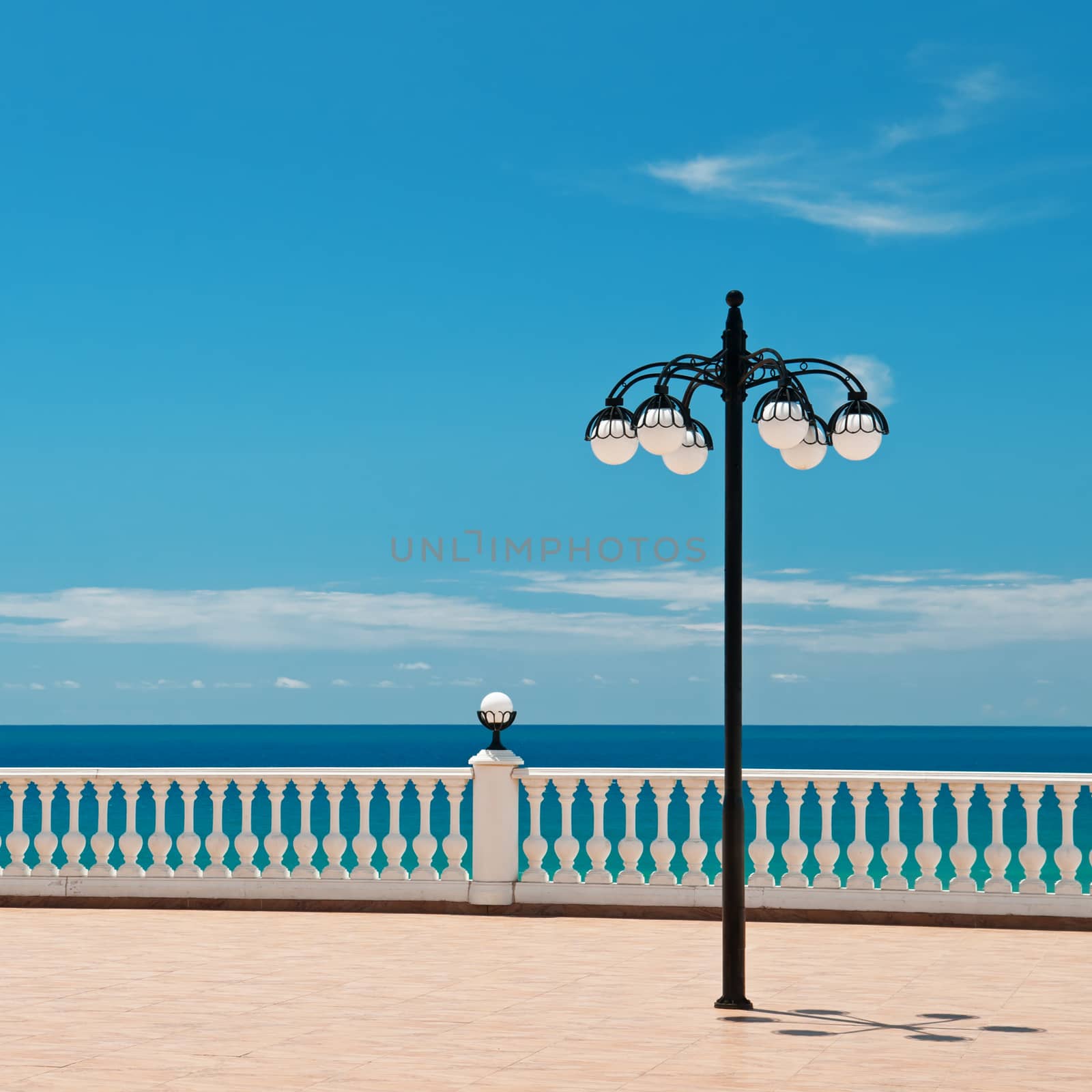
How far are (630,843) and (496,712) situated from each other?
4.95 feet

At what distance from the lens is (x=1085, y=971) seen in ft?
32.0

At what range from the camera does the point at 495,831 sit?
1238 centimetres

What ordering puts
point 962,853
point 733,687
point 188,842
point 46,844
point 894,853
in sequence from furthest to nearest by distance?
point 46,844 < point 188,842 < point 894,853 < point 962,853 < point 733,687

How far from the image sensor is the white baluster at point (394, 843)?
12.5 meters

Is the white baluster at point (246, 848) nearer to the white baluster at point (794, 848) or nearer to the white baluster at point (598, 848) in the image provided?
Answer: the white baluster at point (598, 848)

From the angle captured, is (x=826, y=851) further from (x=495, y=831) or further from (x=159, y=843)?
(x=159, y=843)

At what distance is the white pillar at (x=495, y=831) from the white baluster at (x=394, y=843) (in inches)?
24.5

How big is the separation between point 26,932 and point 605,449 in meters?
6.02

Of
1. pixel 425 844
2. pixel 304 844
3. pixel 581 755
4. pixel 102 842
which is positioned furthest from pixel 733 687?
pixel 581 755

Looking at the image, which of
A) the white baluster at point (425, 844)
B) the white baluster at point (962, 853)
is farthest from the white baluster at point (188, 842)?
the white baluster at point (962, 853)

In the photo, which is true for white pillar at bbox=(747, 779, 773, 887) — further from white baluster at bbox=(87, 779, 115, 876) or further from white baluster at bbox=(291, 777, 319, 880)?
white baluster at bbox=(87, 779, 115, 876)

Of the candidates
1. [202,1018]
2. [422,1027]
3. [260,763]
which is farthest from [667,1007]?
[260,763]

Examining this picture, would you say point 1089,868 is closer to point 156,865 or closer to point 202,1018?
point 156,865

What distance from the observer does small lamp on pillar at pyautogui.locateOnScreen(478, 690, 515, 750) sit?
12469 mm
